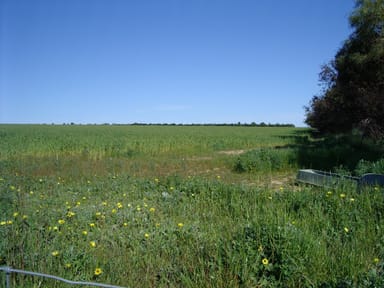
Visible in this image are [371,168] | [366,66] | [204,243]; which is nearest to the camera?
[204,243]

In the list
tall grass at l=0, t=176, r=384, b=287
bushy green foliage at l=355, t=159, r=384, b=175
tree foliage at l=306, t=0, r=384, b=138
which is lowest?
tall grass at l=0, t=176, r=384, b=287

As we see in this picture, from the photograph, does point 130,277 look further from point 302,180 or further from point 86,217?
point 302,180

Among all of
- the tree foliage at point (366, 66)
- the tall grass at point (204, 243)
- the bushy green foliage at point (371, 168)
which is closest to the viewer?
the tall grass at point (204, 243)

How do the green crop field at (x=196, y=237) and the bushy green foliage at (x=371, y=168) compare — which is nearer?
the green crop field at (x=196, y=237)

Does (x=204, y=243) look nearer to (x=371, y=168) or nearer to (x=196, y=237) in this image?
(x=196, y=237)

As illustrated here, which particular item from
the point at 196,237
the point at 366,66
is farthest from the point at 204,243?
the point at 366,66

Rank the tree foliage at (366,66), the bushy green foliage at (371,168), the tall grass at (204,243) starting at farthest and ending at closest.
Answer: the tree foliage at (366,66), the bushy green foliage at (371,168), the tall grass at (204,243)

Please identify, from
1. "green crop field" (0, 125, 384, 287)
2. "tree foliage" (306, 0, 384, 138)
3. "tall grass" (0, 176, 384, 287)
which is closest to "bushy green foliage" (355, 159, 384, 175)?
"green crop field" (0, 125, 384, 287)

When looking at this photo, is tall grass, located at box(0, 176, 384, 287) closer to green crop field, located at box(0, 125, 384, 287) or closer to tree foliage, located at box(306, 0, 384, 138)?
green crop field, located at box(0, 125, 384, 287)

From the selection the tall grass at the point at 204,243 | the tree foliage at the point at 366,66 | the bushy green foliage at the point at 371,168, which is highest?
the tree foliage at the point at 366,66

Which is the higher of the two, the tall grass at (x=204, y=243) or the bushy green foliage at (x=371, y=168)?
the bushy green foliage at (x=371, y=168)

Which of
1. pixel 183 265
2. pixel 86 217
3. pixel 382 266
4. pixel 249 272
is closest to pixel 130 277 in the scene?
pixel 183 265

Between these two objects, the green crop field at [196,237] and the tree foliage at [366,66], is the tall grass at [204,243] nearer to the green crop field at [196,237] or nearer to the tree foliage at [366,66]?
the green crop field at [196,237]

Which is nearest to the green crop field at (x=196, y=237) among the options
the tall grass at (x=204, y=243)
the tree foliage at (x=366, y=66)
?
the tall grass at (x=204, y=243)
